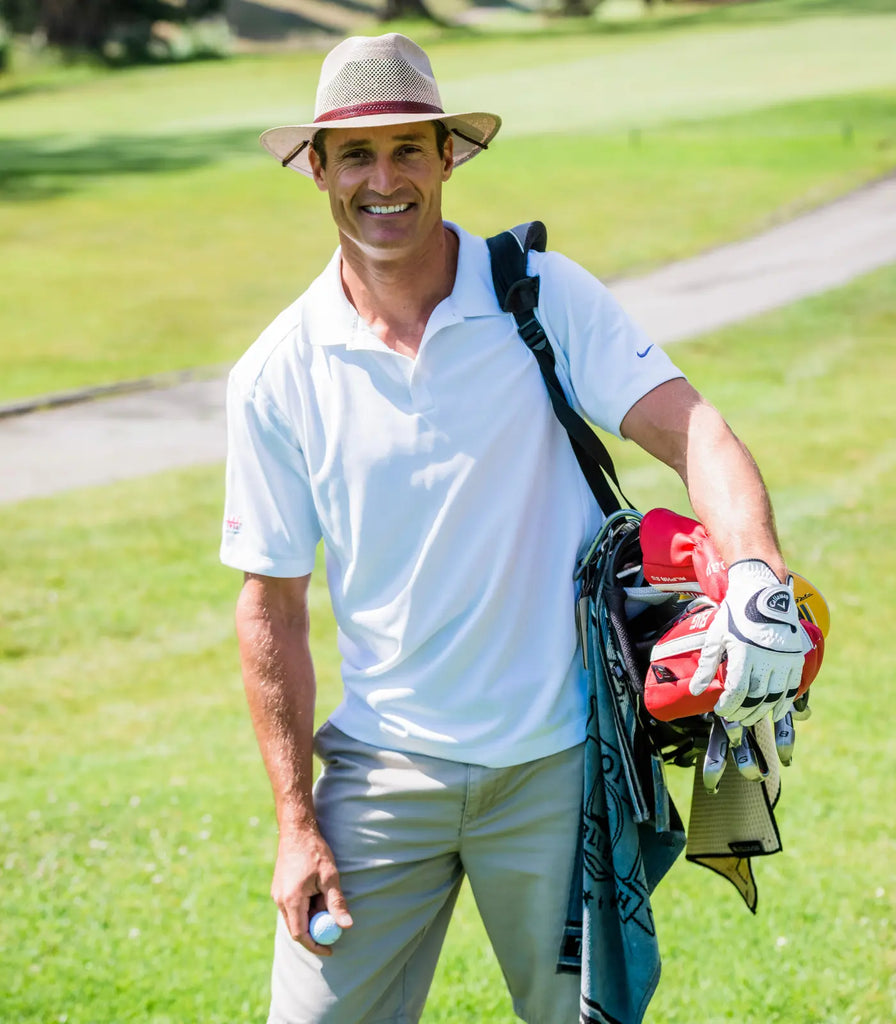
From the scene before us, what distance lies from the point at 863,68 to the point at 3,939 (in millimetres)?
32318

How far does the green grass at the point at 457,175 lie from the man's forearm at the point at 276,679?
36.4 feet

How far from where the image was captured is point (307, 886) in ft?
9.84

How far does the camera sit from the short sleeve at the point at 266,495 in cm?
304

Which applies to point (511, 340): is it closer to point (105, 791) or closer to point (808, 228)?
point (105, 791)

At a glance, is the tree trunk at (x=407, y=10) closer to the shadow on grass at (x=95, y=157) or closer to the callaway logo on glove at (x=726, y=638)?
the shadow on grass at (x=95, y=157)

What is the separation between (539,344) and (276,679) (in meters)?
0.89

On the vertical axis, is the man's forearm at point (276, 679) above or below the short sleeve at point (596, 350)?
below

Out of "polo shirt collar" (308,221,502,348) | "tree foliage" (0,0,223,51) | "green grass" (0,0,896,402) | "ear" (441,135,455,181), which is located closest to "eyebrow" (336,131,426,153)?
"ear" (441,135,455,181)

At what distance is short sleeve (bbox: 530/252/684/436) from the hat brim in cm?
41

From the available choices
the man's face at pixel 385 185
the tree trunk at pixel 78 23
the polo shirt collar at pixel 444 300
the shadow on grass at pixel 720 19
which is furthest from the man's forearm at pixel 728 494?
the tree trunk at pixel 78 23

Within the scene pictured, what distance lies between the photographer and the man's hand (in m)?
2.98

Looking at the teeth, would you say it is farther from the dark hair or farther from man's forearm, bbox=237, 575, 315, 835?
man's forearm, bbox=237, 575, 315, 835

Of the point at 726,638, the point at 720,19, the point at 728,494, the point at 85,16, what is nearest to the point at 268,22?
the point at 85,16

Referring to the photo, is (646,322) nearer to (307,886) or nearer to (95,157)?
(307,886)
